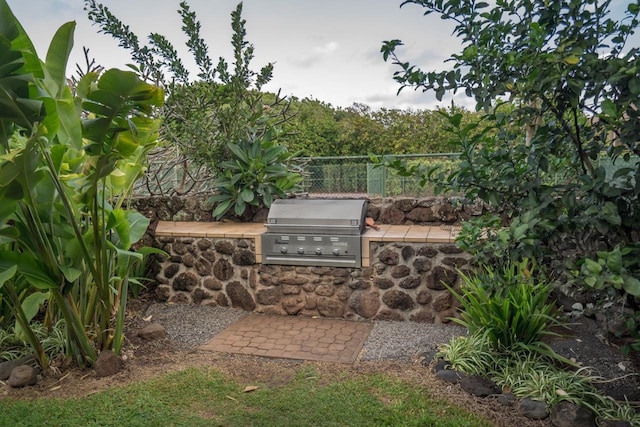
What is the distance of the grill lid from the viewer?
193 inches

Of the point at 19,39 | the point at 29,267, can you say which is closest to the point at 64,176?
the point at 29,267

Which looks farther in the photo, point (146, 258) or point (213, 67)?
point (213, 67)

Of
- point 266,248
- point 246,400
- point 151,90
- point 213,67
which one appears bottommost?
point 246,400

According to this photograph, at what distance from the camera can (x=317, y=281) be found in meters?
5.04

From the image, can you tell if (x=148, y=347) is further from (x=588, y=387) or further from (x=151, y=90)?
(x=588, y=387)

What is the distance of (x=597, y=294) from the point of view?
2797mm

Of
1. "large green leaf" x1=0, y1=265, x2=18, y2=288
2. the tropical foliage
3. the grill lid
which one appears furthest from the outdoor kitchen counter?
"large green leaf" x1=0, y1=265, x2=18, y2=288

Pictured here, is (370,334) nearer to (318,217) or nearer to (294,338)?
(294,338)

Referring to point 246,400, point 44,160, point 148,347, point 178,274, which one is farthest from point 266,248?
point 44,160

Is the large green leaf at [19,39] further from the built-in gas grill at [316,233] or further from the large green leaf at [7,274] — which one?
the built-in gas grill at [316,233]

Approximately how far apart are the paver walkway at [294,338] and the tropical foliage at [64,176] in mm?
1049

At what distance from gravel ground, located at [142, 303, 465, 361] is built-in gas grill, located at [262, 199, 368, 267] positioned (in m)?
0.75

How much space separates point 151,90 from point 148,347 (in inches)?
90.0

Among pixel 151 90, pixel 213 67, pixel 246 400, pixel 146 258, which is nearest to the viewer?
pixel 151 90
